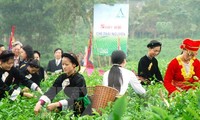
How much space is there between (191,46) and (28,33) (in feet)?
97.8

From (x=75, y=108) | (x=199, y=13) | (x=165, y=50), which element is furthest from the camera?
(x=165, y=50)

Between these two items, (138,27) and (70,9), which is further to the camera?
(138,27)

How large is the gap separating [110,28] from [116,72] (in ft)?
28.8

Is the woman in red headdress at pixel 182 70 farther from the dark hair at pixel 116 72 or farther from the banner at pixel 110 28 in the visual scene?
the banner at pixel 110 28

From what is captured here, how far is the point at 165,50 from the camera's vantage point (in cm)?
4550

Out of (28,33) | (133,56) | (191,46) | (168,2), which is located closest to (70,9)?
(28,33)

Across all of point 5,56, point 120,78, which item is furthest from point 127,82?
point 5,56

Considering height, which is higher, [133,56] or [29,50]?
[29,50]

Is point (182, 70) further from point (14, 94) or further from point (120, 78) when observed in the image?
point (14, 94)

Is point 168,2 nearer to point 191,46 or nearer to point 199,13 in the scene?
point 199,13

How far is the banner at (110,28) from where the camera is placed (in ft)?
45.1

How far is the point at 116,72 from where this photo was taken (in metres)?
5.23

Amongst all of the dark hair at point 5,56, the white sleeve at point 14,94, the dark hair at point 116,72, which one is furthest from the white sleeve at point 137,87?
the dark hair at point 5,56

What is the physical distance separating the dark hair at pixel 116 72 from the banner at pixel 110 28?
27.1 feet
